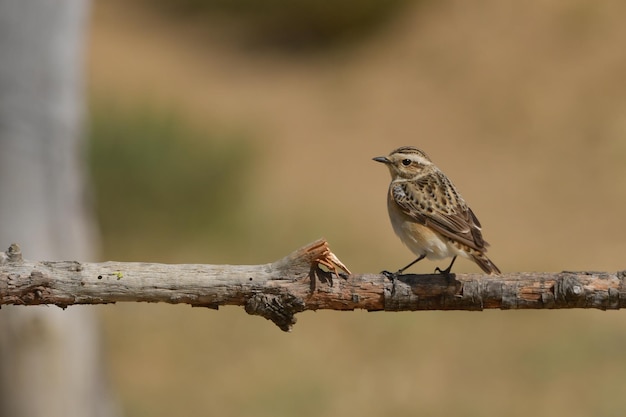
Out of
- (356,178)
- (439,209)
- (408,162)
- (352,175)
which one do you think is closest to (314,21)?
(352,175)

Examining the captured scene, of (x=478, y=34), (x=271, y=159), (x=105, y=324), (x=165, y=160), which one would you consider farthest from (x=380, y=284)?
(x=478, y=34)

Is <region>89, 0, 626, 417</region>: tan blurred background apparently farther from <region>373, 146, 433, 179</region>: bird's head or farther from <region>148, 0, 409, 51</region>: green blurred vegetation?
<region>373, 146, 433, 179</region>: bird's head

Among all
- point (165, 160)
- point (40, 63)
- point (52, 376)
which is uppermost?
point (165, 160)

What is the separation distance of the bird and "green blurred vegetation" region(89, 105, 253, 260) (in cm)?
970

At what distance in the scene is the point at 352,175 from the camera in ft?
70.4

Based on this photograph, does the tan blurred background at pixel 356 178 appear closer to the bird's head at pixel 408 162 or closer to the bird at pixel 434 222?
the bird's head at pixel 408 162

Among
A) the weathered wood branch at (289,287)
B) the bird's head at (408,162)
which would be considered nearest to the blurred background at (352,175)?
the bird's head at (408,162)

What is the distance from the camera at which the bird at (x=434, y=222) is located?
249 inches

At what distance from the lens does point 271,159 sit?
21.5 meters

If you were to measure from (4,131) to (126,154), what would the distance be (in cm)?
968

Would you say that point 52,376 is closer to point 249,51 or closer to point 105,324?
point 105,324

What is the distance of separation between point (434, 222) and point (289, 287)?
6.05 ft

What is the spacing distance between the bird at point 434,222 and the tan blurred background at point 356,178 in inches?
218

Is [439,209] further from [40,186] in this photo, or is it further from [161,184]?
[161,184]
